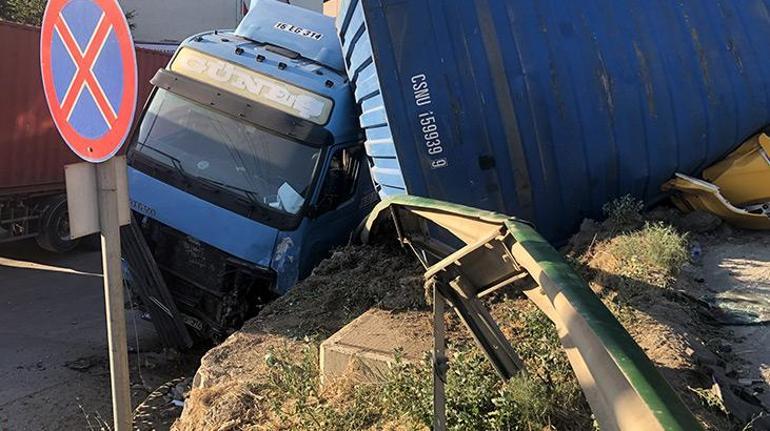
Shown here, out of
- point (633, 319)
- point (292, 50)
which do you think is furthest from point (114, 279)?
point (292, 50)

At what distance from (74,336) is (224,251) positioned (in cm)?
190

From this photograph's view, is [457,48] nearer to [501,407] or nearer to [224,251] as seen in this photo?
[224,251]

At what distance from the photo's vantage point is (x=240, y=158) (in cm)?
485

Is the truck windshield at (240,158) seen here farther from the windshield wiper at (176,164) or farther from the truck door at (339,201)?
the truck door at (339,201)

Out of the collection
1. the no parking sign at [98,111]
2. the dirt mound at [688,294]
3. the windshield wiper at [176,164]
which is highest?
the no parking sign at [98,111]

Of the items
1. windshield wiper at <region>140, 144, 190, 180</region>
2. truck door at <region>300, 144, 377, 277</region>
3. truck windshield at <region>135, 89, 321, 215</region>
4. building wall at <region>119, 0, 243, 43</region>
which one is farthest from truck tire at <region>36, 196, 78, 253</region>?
building wall at <region>119, 0, 243, 43</region>

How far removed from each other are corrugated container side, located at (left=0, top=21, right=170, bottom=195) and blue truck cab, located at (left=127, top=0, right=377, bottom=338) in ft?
13.1

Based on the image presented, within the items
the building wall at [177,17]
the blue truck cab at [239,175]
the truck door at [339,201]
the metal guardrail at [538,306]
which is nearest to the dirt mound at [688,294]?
the metal guardrail at [538,306]

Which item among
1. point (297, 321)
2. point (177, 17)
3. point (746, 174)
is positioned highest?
point (177, 17)

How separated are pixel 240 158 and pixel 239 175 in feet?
0.44

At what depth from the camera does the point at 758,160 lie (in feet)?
15.8

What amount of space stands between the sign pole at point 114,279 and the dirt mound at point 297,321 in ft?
1.59

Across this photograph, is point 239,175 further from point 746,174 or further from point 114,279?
point 746,174

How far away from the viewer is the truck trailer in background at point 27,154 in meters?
8.07
